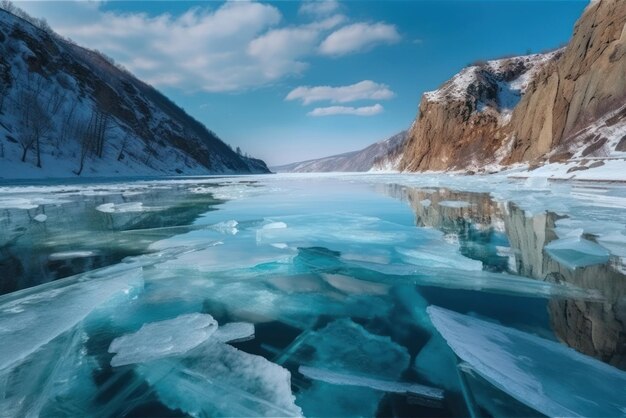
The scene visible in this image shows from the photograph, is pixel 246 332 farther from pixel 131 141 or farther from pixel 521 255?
pixel 131 141

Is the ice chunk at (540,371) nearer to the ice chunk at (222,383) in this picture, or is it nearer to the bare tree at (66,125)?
the ice chunk at (222,383)

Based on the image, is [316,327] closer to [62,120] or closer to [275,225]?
[275,225]

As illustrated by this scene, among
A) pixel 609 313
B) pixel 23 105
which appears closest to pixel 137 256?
pixel 609 313

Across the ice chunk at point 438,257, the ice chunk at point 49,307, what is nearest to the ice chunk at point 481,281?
the ice chunk at point 438,257

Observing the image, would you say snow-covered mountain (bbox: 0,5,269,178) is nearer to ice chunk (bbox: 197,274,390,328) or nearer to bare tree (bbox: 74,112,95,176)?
bare tree (bbox: 74,112,95,176)

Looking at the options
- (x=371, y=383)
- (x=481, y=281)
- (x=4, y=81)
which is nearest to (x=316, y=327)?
(x=371, y=383)
